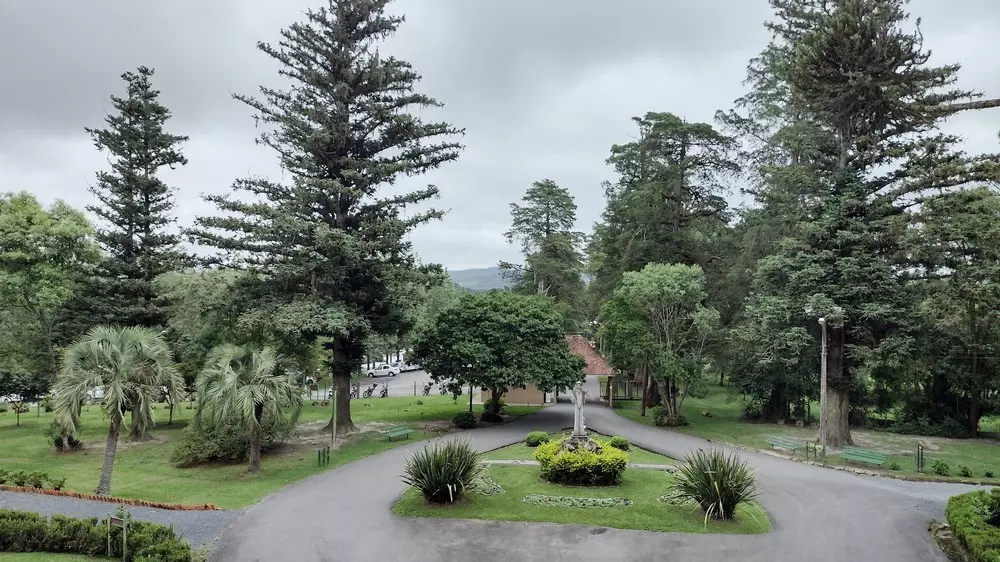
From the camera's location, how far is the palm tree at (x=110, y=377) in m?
14.9

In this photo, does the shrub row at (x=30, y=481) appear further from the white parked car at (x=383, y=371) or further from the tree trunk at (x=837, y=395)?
the white parked car at (x=383, y=371)

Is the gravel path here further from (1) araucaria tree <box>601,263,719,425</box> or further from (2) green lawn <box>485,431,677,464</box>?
(1) araucaria tree <box>601,263,719,425</box>

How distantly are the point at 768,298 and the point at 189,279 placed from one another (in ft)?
96.3

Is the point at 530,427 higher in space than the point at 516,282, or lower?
lower

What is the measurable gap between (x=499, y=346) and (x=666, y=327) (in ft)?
26.6

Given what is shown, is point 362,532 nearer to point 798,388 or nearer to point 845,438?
point 845,438

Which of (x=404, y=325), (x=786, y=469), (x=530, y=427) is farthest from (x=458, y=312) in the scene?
(x=786, y=469)

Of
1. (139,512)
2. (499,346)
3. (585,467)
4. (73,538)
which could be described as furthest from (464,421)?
(73,538)

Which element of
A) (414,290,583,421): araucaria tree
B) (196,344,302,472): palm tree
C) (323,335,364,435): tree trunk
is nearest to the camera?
(196,344,302,472): palm tree

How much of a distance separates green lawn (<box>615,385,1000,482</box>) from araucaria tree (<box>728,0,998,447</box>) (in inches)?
97.5

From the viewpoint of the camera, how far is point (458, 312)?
2819 cm

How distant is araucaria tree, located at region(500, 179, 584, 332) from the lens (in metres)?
41.1

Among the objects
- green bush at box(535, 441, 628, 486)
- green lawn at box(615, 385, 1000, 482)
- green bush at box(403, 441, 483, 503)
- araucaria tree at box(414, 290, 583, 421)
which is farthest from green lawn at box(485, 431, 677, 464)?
green bush at box(403, 441, 483, 503)

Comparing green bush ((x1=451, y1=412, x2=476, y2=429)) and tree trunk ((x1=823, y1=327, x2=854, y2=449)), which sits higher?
tree trunk ((x1=823, y1=327, x2=854, y2=449))
